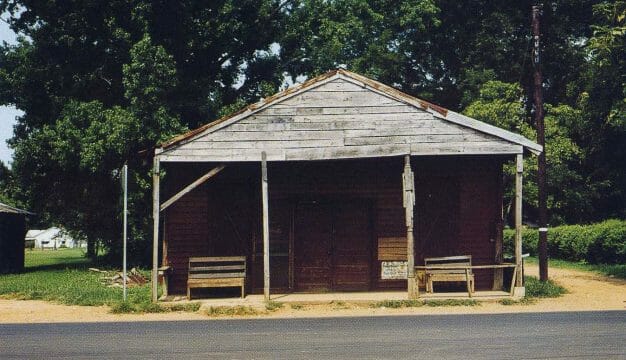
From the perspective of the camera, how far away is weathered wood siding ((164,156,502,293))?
1716 cm

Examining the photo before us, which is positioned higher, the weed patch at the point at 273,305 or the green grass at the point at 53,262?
the weed patch at the point at 273,305

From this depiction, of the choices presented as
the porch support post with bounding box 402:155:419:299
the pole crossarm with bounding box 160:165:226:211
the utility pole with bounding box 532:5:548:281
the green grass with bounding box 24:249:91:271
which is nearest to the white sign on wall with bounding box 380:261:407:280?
the porch support post with bounding box 402:155:419:299

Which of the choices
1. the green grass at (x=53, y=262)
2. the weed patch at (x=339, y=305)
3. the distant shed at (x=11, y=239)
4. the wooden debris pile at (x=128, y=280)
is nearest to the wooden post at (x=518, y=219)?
the weed patch at (x=339, y=305)

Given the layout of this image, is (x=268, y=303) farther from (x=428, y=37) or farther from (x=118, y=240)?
(x=428, y=37)

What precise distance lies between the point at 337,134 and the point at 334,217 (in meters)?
2.77

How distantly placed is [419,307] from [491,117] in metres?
21.8

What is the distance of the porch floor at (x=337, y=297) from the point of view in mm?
14914

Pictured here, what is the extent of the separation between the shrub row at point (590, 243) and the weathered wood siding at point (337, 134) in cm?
1301

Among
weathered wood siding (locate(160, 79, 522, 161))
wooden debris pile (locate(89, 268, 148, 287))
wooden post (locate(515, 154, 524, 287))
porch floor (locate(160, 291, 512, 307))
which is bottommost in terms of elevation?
wooden debris pile (locate(89, 268, 148, 287))

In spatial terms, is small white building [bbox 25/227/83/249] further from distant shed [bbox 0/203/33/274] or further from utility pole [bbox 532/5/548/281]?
utility pole [bbox 532/5/548/281]

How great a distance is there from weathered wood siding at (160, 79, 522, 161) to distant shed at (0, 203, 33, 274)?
16988mm

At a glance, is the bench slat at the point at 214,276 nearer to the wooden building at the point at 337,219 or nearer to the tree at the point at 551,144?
the wooden building at the point at 337,219

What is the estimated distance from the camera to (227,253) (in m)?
17.3

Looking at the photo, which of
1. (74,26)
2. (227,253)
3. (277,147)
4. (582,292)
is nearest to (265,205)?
(277,147)
